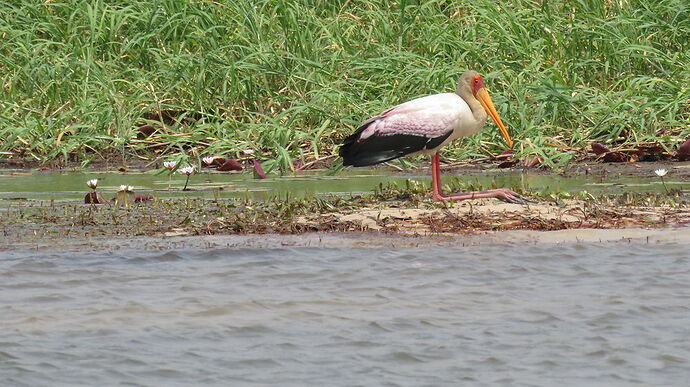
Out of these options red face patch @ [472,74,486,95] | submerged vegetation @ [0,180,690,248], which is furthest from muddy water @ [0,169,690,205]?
red face patch @ [472,74,486,95]

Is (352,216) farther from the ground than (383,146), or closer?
closer

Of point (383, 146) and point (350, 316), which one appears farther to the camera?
point (383, 146)

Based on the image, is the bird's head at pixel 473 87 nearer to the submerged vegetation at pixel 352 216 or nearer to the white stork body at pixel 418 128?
the white stork body at pixel 418 128

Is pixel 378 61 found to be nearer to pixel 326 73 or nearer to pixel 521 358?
pixel 326 73

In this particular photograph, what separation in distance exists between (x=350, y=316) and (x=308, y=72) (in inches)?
230

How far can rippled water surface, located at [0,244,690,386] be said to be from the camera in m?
4.27

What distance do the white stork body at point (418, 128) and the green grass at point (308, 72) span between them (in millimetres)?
1565

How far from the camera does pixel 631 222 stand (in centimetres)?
689

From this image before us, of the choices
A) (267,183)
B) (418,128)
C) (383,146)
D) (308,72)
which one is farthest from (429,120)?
(308,72)

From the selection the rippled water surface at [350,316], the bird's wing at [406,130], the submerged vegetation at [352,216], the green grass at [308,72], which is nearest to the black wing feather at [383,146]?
the bird's wing at [406,130]

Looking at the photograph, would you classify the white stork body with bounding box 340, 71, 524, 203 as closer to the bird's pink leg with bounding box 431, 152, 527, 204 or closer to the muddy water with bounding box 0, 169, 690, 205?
the bird's pink leg with bounding box 431, 152, 527, 204

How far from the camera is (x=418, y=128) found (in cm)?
748

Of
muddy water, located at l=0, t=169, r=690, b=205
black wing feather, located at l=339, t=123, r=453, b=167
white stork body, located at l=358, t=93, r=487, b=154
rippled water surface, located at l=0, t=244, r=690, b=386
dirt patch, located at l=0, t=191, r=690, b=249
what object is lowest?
rippled water surface, located at l=0, t=244, r=690, b=386

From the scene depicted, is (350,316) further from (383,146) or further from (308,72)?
(308,72)
